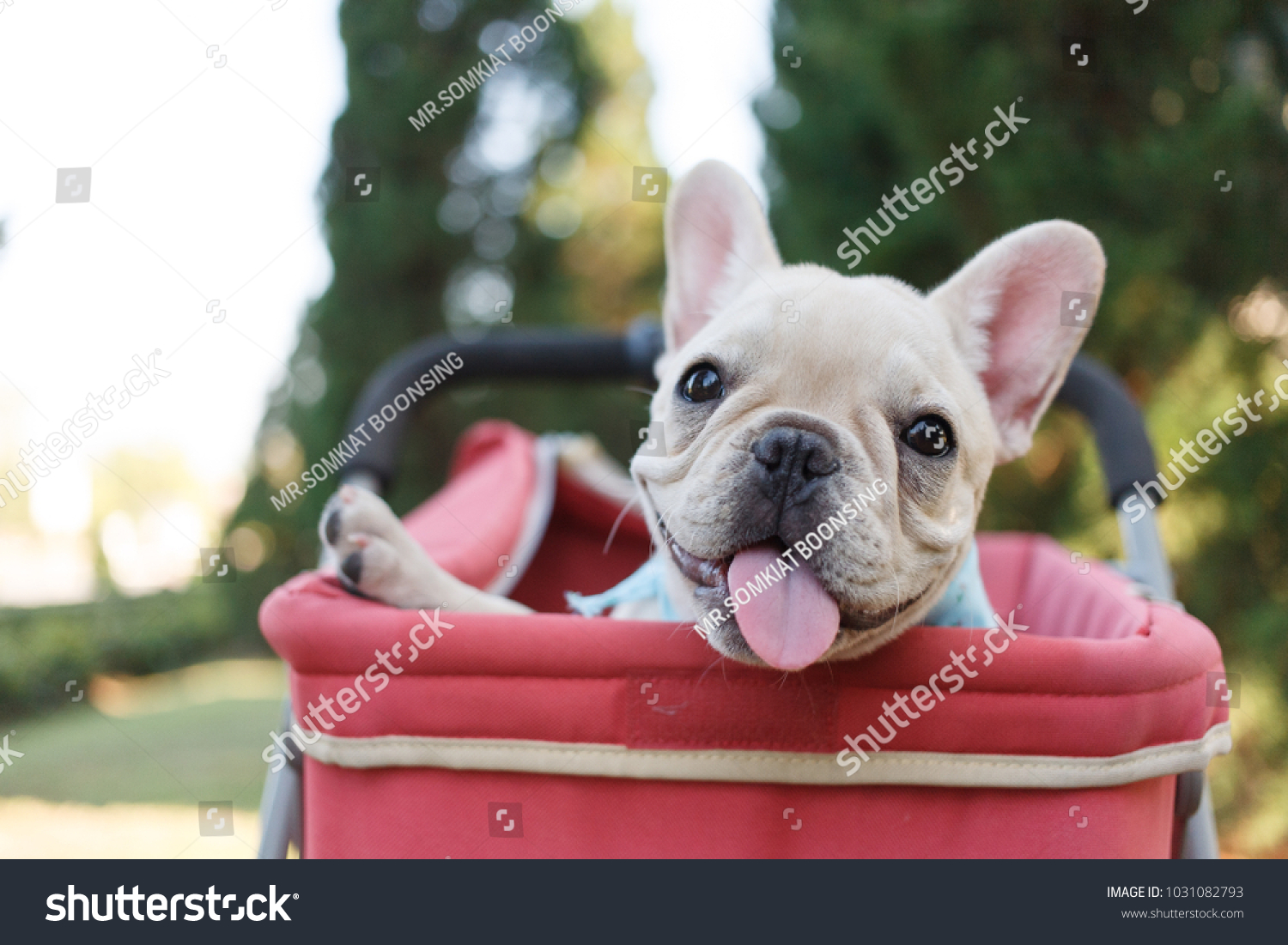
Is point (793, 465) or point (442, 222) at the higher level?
point (442, 222)

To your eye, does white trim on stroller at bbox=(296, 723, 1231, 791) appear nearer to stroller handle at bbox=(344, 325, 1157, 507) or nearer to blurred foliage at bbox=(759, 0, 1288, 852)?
stroller handle at bbox=(344, 325, 1157, 507)

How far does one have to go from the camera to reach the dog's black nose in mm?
1304

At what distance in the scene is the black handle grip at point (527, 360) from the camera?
2.52 m

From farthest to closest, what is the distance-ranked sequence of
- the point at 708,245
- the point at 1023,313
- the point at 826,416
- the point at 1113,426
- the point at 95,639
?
the point at 95,639, the point at 1113,426, the point at 708,245, the point at 1023,313, the point at 826,416

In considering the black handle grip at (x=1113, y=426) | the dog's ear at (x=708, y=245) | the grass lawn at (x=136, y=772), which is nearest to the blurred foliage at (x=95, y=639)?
the grass lawn at (x=136, y=772)

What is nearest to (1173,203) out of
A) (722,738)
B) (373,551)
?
(722,738)

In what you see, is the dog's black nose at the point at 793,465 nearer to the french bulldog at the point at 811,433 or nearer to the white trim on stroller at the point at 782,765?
the french bulldog at the point at 811,433

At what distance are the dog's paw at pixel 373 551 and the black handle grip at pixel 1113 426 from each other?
59.4 inches

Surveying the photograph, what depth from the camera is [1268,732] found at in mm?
3391

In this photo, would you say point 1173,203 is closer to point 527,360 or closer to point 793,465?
point 527,360

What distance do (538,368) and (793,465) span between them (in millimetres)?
1454

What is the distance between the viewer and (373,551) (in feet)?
5.06
